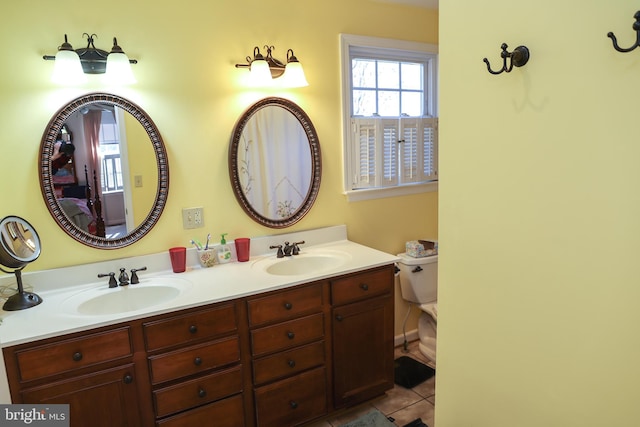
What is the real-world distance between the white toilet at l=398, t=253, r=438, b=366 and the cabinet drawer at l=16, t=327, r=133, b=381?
1878mm

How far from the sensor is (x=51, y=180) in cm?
196

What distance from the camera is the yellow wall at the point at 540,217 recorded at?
2.25 ft

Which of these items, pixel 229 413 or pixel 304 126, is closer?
pixel 229 413

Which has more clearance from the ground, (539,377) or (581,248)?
(581,248)

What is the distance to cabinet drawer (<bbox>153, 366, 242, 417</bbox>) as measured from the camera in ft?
6.00

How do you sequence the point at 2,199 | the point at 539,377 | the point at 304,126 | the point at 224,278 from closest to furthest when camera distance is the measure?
the point at 539,377 < the point at 2,199 < the point at 224,278 < the point at 304,126

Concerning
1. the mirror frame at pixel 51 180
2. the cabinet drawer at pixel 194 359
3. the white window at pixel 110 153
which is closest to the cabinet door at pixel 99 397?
the cabinet drawer at pixel 194 359

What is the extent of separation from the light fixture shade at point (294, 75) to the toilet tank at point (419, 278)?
1.42 meters

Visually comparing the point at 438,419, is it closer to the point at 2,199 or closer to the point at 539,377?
the point at 539,377

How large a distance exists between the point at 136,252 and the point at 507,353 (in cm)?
191

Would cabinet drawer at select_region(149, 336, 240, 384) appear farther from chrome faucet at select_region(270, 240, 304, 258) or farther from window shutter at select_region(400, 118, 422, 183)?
window shutter at select_region(400, 118, 422, 183)

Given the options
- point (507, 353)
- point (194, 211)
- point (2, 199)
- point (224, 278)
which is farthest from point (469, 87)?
point (2, 199)

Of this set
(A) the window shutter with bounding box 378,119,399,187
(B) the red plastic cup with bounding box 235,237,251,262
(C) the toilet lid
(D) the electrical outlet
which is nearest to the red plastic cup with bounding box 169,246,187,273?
(D) the electrical outlet

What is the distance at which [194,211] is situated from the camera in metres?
2.31
